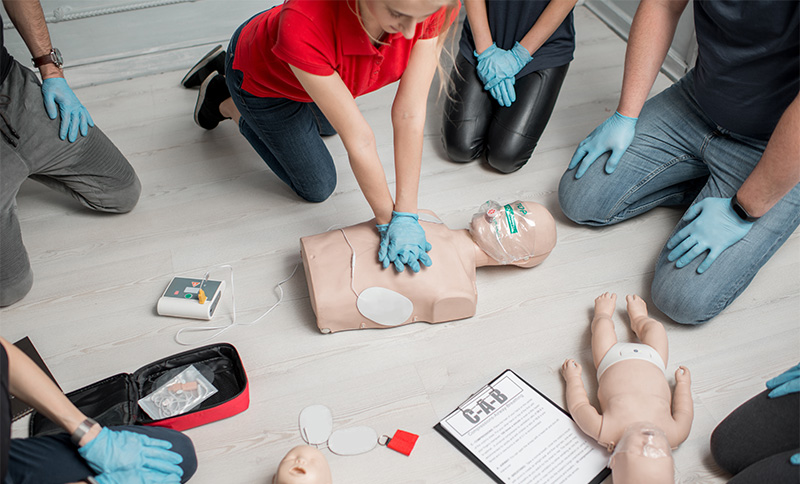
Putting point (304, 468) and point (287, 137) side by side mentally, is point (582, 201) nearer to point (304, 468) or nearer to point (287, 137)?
point (287, 137)

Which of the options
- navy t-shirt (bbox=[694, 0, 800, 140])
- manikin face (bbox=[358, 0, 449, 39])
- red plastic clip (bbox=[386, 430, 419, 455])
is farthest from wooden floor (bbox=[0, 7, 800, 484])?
manikin face (bbox=[358, 0, 449, 39])

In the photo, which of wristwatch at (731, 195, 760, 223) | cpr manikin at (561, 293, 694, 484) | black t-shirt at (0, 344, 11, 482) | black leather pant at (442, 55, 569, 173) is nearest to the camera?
black t-shirt at (0, 344, 11, 482)

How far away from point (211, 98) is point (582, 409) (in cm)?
155

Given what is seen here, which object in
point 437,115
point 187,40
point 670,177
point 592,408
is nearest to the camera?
point 592,408

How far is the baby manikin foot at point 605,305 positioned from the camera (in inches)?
61.7

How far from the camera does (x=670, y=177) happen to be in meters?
1.77

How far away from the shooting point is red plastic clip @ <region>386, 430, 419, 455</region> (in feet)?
4.45

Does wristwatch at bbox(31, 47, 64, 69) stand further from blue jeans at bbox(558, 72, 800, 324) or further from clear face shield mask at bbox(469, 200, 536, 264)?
blue jeans at bbox(558, 72, 800, 324)

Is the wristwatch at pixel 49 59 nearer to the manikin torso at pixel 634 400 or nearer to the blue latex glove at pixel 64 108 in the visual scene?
the blue latex glove at pixel 64 108

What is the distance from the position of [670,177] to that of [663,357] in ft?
1.95

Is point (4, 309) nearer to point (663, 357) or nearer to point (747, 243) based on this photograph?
point (663, 357)

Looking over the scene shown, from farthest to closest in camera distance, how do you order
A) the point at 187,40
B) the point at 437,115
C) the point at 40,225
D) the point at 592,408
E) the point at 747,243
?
the point at 187,40
the point at 437,115
the point at 40,225
the point at 747,243
the point at 592,408

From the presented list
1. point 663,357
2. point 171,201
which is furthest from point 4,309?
point 663,357

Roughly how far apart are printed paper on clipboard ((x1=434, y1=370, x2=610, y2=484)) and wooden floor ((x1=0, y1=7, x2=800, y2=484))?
36mm
